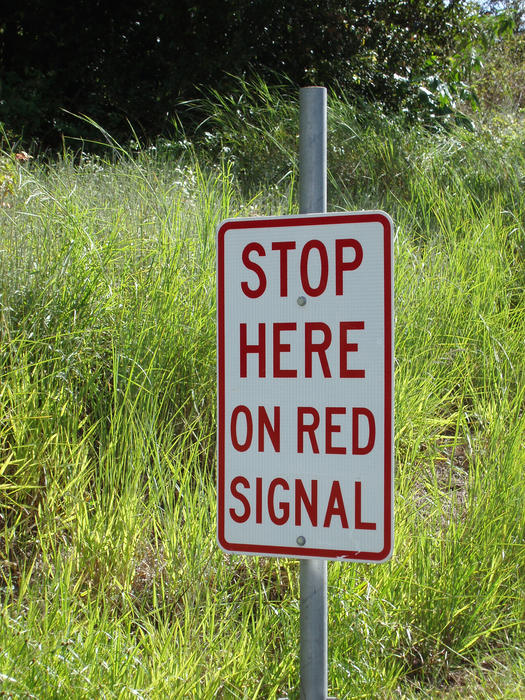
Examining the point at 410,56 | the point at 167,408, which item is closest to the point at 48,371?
the point at 167,408

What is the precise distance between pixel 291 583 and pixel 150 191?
340 centimetres

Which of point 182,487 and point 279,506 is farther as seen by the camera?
point 182,487

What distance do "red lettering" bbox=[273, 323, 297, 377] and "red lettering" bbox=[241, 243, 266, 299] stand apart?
0.09m

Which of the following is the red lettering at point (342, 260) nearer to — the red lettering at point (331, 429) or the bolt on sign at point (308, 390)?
the bolt on sign at point (308, 390)

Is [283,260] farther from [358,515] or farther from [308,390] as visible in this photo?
[358,515]

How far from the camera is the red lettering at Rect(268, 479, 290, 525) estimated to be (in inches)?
72.6

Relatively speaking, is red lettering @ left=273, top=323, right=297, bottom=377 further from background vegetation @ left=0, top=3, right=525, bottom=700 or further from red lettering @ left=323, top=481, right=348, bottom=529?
background vegetation @ left=0, top=3, right=525, bottom=700

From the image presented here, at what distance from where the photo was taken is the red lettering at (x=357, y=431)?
179cm

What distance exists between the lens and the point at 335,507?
1.81m

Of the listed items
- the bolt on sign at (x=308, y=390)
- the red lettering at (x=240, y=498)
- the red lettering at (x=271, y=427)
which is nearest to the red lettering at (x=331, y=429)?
the bolt on sign at (x=308, y=390)

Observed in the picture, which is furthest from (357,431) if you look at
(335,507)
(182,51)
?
(182,51)

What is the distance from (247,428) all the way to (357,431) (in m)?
0.27

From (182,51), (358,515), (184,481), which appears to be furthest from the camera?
(182,51)

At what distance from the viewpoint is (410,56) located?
1048 centimetres
